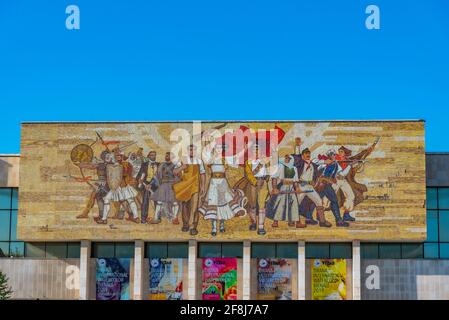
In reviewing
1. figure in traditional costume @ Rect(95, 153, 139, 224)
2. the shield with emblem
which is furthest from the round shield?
the shield with emblem

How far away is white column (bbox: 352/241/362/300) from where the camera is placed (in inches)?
1763

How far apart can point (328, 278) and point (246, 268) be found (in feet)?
17.9

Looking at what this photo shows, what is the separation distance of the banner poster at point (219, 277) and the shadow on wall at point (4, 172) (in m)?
15.2

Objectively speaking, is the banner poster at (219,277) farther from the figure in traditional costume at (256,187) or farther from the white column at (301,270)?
the white column at (301,270)

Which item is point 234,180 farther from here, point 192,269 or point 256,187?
point 192,269

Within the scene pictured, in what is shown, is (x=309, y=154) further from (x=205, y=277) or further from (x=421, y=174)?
(x=205, y=277)

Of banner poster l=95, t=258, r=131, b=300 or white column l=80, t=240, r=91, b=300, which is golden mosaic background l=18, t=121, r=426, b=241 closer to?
white column l=80, t=240, r=91, b=300

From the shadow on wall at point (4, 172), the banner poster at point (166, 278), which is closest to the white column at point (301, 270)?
the banner poster at point (166, 278)

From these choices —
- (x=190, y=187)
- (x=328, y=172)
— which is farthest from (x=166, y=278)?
(x=328, y=172)

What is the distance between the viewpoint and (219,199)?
45.7 m

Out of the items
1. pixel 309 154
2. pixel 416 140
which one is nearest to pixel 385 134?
pixel 416 140

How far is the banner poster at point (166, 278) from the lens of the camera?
46.2 metres

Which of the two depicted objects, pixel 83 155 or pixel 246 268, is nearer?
pixel 246 268

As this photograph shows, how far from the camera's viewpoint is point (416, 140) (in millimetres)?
45375
